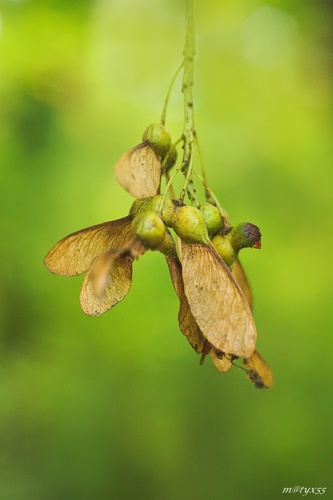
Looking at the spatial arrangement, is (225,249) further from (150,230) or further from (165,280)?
(165,280)

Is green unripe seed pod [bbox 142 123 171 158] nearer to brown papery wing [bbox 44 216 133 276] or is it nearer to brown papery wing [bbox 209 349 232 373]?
brown papery wing [bbox 44 216 133 276]

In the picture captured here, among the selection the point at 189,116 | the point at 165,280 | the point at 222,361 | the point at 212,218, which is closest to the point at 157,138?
the point at 189,116

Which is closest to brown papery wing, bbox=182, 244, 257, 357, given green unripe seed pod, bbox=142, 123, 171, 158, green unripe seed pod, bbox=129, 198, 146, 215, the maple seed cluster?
the maple seed cluster

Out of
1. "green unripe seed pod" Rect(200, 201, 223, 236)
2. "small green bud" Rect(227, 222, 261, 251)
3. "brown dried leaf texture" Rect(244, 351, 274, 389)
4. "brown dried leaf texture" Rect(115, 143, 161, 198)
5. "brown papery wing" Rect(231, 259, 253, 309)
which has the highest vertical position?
"brown dried leaf texture" Rect(115, 143, 161, 198)

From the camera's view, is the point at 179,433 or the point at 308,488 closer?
the point at 308,488

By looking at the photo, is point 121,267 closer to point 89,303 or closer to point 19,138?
point 89,303

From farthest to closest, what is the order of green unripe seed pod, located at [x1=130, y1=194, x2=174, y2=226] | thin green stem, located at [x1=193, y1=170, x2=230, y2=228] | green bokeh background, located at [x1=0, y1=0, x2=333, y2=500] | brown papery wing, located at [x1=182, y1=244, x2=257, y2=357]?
green bokeh background, located at [x1=0, y1=0, x2=333, y2=500]
thin green stem, located at [x1=193, y1=170, x2=230, y2=228]
green unripe seed pod, located at [x1=130, y1=194, x2=174, y2=226]
brown papery wing, located at [x1=182, y1=244, x2=257, y2=357]

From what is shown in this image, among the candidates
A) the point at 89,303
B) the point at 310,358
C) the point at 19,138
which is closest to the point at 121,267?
the point at 89,303
